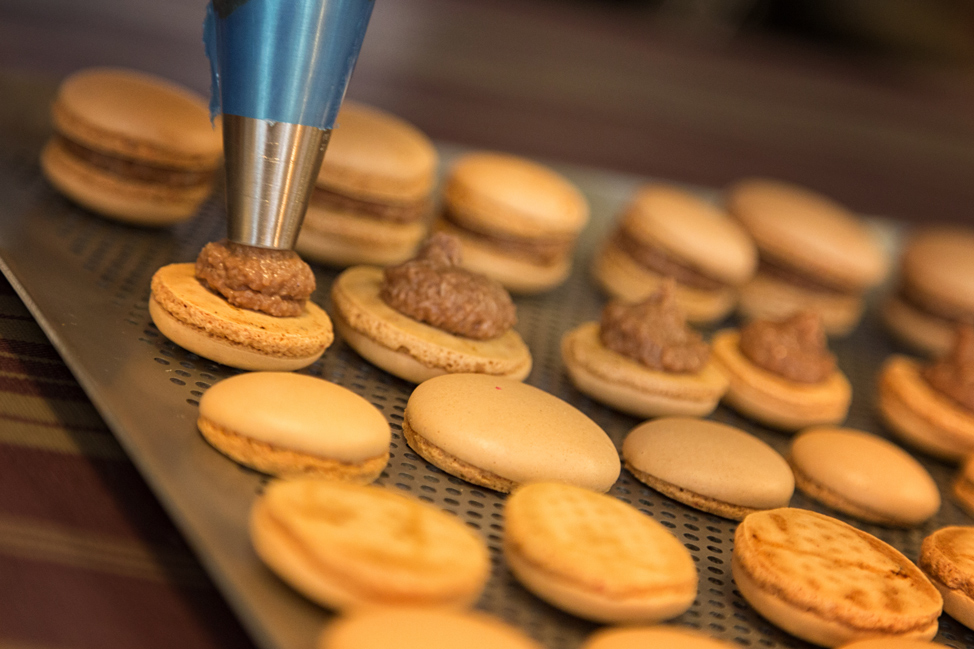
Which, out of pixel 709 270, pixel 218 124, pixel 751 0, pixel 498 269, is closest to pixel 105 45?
pixel 218 124

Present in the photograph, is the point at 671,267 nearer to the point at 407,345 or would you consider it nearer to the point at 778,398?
the point at 778,398

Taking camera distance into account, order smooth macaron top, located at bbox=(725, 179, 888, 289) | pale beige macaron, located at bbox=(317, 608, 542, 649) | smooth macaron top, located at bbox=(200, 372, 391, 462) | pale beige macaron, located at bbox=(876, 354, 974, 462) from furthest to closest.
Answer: smooth macaron top, located at bbox=(725, 179, 888, 289) < pale beige macaron, located at bbox=(876, 354, 974, 462) < smooth macaron top, located at bbox=(200, 372, 391, 462) < pale beige macaron, located at bbox=(317, 608, 542, 649)

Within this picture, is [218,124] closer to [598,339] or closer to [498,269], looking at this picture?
[498,269]

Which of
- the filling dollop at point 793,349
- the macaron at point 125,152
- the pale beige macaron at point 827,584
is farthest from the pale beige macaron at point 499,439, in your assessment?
the macaron at point 125,152

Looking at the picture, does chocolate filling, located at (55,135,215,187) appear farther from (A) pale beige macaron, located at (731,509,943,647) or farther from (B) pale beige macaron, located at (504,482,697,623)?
(A) pale beige macaron, located at (731,509,943,647)

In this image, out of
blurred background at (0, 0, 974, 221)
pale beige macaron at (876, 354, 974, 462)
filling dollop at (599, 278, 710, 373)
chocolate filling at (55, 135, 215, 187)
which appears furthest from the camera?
blurred background at (0, 0, 974, 221)

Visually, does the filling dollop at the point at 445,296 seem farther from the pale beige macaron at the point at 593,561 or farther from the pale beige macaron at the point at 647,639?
the pale beige macaron at the point at 647,639

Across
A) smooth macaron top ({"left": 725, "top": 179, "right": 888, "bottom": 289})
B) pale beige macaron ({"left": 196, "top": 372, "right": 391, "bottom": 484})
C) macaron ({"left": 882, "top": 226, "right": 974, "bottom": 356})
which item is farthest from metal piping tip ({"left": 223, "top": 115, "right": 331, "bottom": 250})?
macaron ({"left": 882, "top": 226, "right": 974, "bottom": 356})
